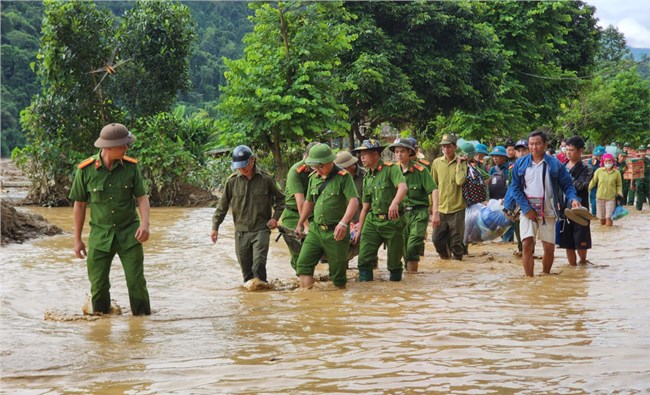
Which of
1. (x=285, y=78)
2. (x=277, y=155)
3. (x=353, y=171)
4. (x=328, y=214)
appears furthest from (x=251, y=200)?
(x=277, y=155)

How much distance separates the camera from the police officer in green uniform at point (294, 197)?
978 cm

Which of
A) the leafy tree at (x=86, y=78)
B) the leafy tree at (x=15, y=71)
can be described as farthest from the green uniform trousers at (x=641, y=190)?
the leafy tree at (x=15, y=71)

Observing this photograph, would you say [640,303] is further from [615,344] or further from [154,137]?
[154,137]

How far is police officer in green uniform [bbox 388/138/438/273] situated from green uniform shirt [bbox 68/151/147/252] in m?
3.81

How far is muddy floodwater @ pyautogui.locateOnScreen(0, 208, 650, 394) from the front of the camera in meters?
5.44

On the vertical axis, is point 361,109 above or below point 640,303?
above

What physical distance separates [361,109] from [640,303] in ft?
59.1

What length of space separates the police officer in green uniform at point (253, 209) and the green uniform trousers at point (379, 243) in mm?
1038

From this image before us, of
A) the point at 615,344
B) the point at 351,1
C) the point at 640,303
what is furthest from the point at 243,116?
the point at 615,344

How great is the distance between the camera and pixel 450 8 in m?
26.7

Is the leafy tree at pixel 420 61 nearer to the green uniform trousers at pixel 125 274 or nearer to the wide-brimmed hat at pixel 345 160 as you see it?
the wide-brimmed hat at pixel 345 160

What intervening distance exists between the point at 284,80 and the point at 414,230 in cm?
1038

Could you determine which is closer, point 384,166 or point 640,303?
point 640,303

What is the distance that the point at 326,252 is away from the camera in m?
9.16
